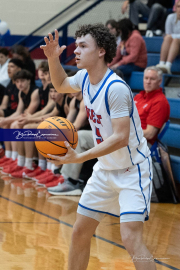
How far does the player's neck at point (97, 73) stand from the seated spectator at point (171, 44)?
4.31m

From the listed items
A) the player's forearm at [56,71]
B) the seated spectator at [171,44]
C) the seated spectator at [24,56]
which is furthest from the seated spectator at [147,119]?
the seated spectator at [24,56]

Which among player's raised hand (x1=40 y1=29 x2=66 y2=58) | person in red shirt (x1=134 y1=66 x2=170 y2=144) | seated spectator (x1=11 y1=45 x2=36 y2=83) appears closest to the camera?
player's raised hand (x1=40 y1=29 x2=66 y2=58)

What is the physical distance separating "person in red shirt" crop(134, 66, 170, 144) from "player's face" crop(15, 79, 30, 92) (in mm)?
2253

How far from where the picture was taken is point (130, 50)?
22.6ft

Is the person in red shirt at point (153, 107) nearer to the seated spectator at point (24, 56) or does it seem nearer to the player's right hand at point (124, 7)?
the seated spectator at point (24, 56)

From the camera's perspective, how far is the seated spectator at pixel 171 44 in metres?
6.58

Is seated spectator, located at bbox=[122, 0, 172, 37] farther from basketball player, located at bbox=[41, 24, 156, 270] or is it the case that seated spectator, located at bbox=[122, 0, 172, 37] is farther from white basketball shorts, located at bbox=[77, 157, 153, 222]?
white basketball shorts, located at bbox=[77, 157, 153, 222]

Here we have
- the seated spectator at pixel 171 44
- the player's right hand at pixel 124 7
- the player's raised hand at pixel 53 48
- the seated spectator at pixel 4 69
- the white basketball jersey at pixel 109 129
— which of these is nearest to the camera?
the white basketball jersey at pixel 109 129

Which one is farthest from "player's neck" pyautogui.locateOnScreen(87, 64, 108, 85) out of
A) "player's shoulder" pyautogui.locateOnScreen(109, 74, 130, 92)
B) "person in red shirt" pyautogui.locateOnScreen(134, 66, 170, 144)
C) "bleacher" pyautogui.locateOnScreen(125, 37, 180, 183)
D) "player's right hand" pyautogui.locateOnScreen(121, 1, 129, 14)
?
"player's right hand" pyautogui.locateOnScreen(121, 1, 129, 14)

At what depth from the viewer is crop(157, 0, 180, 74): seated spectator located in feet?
21.6

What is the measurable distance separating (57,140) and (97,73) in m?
0.45

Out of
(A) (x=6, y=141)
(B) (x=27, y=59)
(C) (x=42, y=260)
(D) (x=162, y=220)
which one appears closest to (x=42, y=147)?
(C) (x=42, y=260)

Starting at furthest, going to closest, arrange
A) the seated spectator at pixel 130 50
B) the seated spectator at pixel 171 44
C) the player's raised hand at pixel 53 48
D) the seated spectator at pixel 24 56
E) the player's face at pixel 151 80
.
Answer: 1. the seated spectator at pixel 24 56
2. the seated spectator at pixel 130 50
3. the seated spectator at pixel 171 44
4. the player's face at pixel 151 80
5. the player's raised hand at pixel 53 48

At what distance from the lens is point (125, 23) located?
6891 millimetres
